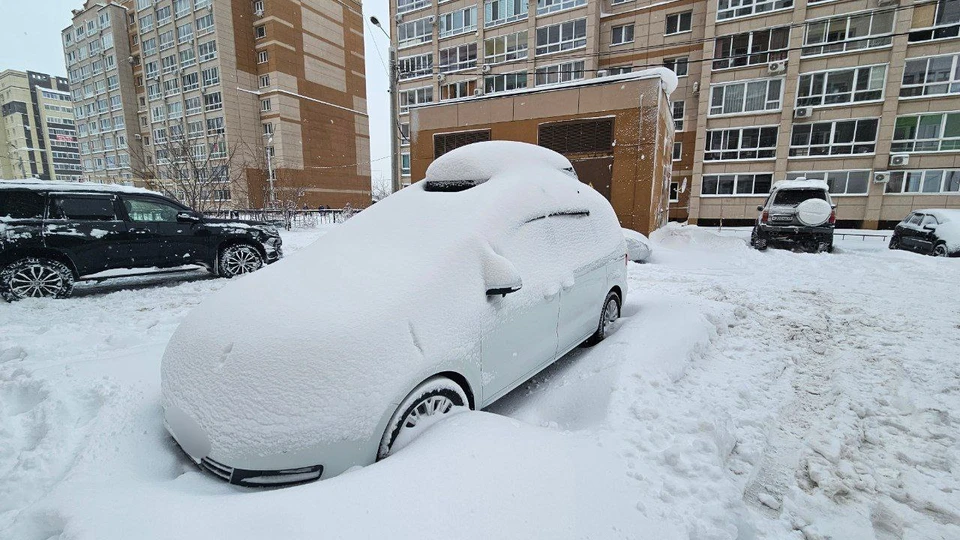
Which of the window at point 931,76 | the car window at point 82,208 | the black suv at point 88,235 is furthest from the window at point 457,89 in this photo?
the car window at point 82,208

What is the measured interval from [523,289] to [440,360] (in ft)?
3.04

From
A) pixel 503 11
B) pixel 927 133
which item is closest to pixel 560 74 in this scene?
pixel 503 11

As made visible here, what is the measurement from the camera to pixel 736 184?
22.7 m

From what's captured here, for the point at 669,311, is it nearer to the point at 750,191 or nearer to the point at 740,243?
the point at 740,243

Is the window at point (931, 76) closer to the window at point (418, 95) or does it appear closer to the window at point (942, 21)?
the window at point (942, 21)

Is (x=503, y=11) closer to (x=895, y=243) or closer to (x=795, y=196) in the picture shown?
(x=795, y=196)

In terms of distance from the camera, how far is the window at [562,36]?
83.6ft

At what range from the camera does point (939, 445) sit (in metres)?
2.49

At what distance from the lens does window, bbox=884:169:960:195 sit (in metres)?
19.0

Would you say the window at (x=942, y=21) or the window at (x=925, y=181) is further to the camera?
the window at (x=925, y=181)

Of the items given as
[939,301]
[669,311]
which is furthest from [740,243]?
[669,311]

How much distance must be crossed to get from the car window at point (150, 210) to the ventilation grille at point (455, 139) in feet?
29.3

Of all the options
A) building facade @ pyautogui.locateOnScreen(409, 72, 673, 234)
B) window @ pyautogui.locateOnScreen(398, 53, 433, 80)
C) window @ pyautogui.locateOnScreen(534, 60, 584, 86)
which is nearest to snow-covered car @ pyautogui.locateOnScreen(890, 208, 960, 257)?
building facade @ pyautogui.locateOnScreen(409, 72, 673, 234)

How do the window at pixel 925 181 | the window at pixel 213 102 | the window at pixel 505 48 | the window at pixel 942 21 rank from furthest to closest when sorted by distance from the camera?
the window at pixel 213 102 → the window at pixel 505 48 → the window at pixel 925 181 → the window at pixel 942 21
